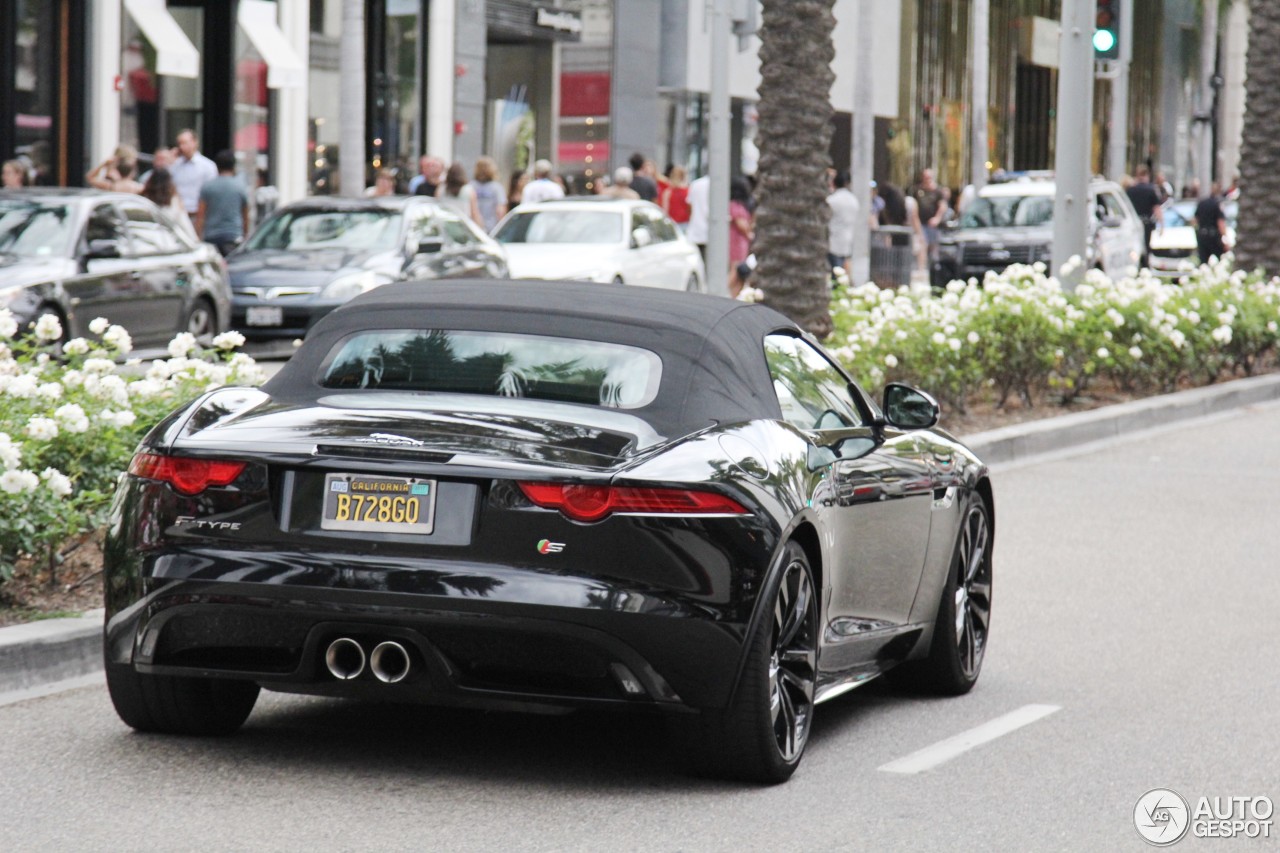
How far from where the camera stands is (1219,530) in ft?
40.4

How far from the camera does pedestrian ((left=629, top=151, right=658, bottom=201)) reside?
29594mm

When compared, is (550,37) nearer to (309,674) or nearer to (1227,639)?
(1227,639)

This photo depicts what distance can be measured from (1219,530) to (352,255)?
11028 mm

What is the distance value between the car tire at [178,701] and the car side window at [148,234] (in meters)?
12.4

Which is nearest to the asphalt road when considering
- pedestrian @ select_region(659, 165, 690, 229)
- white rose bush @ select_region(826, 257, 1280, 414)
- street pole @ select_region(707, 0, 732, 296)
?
white rose bush @ select_region(826, 257, 1280, 414)

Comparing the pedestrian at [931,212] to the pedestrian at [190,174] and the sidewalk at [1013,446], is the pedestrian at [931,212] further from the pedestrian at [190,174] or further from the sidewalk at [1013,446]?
the sidewalk at [1013,446]

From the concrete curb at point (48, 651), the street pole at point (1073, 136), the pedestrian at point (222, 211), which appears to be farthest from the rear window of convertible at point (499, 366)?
the pedestrian at point (222, 211)

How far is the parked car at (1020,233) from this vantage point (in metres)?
31.6

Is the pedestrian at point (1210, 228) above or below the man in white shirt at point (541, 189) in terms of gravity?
below

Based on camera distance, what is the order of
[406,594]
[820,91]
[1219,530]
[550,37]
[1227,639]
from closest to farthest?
[406,594] → [1227,639] → [1219,530] → [820,91] → [550,37]

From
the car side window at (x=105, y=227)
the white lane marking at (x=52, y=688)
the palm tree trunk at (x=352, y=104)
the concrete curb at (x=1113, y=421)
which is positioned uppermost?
the palm tree trunk at (x=352, y=104)

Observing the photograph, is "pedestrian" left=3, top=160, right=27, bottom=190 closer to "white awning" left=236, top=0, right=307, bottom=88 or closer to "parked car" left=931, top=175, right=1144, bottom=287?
"white awning" left=236, top=0, right=307, bottom=88

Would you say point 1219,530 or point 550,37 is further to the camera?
point 550,37

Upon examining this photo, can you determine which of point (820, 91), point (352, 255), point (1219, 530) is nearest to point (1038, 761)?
point (1219, 530)
